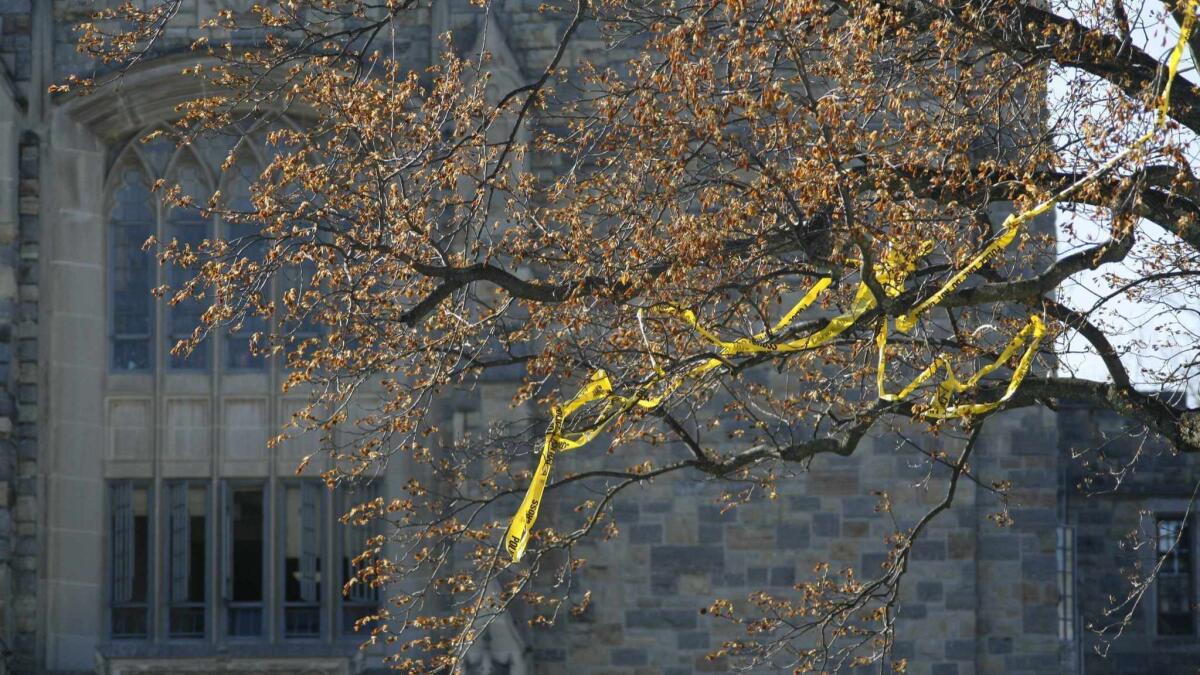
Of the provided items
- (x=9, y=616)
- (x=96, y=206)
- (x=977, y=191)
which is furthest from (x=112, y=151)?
(x=977, y=191)

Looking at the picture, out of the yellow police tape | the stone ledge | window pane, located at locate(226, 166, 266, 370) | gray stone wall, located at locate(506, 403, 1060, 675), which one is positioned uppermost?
window pane, located at locate(226, 166, 266, 370)

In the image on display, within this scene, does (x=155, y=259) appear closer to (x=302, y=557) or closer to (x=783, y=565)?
(x=302, y=557)

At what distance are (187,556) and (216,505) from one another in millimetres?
486

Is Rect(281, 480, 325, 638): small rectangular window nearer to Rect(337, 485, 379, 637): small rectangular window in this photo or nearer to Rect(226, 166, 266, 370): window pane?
Rect(337, 485, 379, 637): small rectangular window

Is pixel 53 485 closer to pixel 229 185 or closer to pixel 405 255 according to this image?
pixel 229 185

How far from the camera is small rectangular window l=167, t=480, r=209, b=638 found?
1703 cm

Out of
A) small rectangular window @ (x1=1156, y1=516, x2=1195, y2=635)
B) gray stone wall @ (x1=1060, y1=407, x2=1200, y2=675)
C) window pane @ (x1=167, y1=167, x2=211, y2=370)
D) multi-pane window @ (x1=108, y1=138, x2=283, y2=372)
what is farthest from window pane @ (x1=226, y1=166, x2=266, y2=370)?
small rectangular window @ (x1=1156, y1=516, x2=1195, y2=635)

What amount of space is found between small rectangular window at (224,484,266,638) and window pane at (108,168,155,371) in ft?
4.66

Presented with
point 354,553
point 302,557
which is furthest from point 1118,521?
point 302,557

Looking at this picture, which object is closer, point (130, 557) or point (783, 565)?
point (783, 565)

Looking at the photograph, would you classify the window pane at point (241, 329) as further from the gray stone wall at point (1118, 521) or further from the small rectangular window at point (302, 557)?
the gray stone wall at point (1118, 521)

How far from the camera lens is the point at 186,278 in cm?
1744

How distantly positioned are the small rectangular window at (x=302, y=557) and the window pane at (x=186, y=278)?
134 cm

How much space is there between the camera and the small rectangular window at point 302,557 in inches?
667
